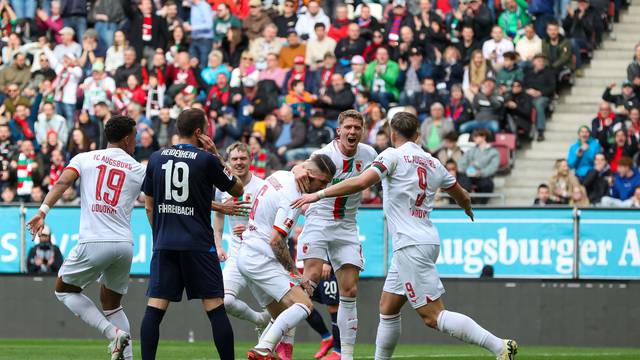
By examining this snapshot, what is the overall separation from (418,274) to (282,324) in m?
1.35

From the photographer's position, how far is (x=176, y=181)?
11.9 m

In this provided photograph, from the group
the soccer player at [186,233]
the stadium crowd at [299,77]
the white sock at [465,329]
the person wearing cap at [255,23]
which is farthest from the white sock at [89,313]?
the person wearing cap at [255,23]

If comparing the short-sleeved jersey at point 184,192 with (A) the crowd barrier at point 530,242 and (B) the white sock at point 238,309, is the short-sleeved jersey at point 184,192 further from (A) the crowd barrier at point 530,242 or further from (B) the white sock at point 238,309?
(A) the crowd barrier at point 530,242

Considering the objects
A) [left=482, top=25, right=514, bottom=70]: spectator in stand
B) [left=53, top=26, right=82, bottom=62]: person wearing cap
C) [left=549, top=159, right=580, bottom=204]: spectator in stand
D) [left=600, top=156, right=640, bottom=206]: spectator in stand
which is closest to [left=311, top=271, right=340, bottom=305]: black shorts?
[left=549, top=159, right=580, bottom=204]: spectator in stand

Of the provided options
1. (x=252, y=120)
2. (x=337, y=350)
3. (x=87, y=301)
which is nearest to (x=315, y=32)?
(x=252, y=120)

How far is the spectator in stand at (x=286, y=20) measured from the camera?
93.2 feet

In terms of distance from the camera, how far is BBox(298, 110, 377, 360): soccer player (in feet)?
45.9

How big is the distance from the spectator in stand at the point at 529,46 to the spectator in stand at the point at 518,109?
35.2 inches

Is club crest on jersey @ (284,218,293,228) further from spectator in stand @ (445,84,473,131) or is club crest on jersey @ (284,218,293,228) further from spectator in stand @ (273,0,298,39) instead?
→ spectator in stand @ (273,0,298,39)

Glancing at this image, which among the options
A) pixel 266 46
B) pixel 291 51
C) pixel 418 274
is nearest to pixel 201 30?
pixel 266 46

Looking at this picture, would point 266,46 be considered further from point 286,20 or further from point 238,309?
point 238,309

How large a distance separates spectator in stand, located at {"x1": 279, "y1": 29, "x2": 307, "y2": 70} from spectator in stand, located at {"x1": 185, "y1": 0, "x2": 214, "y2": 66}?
1.80m

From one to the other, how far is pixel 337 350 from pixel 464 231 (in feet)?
19.1

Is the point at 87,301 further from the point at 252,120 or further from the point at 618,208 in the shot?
the point at 252,120
